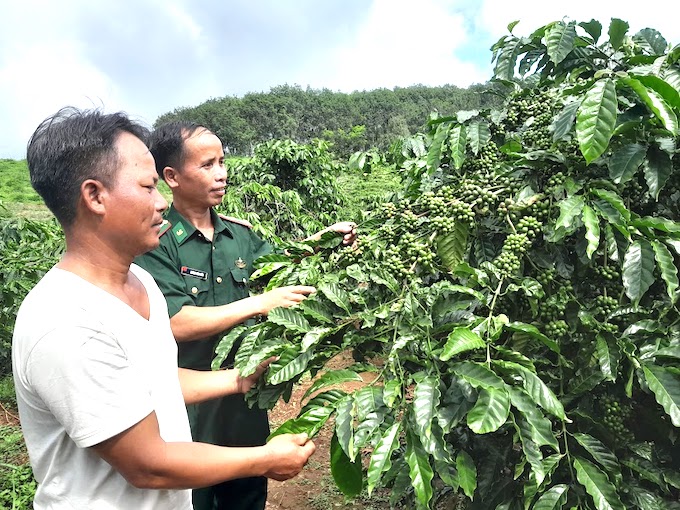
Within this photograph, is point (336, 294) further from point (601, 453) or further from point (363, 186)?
point (363, 186)

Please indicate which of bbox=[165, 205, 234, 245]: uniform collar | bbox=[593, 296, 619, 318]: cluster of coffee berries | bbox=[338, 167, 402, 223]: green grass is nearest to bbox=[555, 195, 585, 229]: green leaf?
bbox=[593, 296, 619, 318]: cluster of coffee berries

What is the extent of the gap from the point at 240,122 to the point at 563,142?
2071 inches

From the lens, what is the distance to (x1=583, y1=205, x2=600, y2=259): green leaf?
52.7 inches

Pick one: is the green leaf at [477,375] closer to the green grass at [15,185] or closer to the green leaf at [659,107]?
the green leaf at [659,107]

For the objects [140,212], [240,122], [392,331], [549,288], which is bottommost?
[392,331]

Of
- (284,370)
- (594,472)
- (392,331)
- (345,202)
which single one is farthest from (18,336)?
(345,202)

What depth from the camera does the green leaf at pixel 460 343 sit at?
1.19 meters

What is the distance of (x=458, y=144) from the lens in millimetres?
1767

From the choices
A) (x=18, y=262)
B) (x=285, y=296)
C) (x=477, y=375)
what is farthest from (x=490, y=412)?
(x=18, y=262)

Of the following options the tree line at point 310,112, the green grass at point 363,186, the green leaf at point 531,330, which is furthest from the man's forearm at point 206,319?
the tree line at point 310,112

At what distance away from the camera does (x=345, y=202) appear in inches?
327

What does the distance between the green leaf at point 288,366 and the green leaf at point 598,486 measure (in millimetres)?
790

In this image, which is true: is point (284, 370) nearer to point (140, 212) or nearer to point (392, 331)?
point (392, 331)

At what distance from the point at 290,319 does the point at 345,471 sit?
451 millimetres
